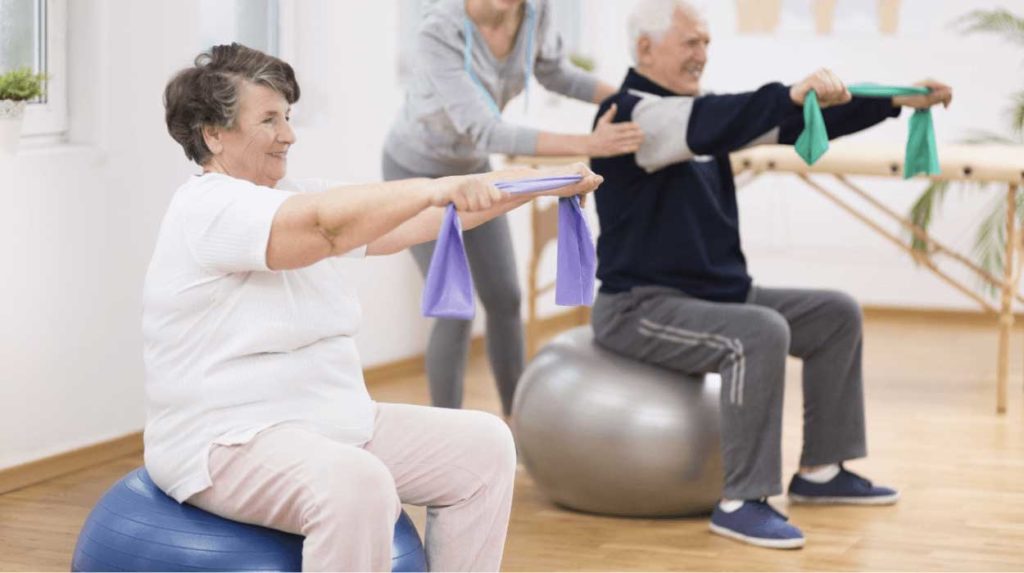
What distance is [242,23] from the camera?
4598 mm

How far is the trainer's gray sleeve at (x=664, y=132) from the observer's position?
3326 mm

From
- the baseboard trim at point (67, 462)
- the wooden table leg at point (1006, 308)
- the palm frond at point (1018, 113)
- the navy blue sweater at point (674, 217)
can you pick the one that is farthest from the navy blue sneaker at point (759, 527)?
the palm frond at point (1018, 113)

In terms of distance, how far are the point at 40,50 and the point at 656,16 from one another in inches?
58.4

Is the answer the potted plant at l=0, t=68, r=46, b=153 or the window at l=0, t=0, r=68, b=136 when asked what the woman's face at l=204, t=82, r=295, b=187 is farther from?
the window at l=0, t=0, r=68, b=136

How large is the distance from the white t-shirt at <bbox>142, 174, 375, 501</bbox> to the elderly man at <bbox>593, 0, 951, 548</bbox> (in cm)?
127

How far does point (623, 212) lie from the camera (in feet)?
11.4

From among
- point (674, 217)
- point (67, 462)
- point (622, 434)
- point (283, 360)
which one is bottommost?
point (67, 462)

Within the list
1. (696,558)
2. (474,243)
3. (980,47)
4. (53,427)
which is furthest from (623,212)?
(980,47)

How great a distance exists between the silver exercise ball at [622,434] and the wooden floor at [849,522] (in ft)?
0.24

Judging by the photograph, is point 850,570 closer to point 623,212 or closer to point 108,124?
point 623,212

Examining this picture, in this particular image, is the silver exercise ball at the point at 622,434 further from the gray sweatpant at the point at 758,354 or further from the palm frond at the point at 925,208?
the palm frond at the point at 925,208

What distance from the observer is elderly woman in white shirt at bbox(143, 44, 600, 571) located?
6.72 ft

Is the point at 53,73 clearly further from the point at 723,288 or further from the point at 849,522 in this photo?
the point at 849,522

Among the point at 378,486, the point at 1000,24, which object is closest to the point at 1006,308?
the point at 1000,24
